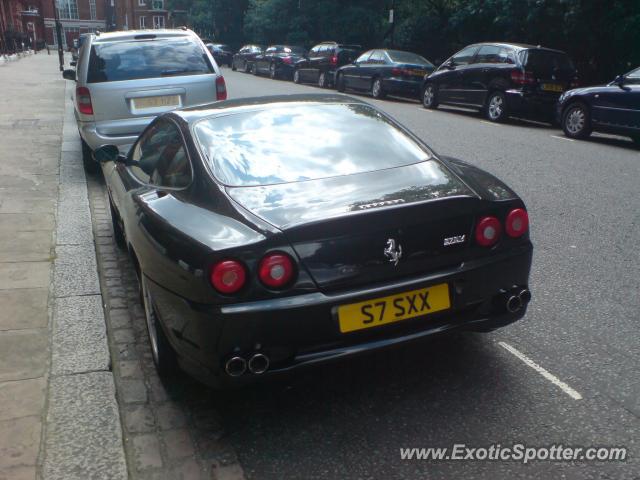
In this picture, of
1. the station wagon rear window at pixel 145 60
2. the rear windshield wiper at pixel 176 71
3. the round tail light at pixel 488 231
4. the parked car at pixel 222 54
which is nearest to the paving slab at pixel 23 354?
the round tail light at pixel 488 231

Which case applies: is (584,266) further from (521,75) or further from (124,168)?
(521,75)

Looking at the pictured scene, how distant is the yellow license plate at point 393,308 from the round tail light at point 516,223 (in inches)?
19.7

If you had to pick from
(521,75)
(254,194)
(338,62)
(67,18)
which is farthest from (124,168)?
(67,18)

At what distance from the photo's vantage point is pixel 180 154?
3750mm

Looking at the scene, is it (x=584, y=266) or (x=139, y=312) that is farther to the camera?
(x=584, y=266)

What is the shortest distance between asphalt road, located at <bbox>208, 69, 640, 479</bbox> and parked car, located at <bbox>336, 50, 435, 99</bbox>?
14.9 meters

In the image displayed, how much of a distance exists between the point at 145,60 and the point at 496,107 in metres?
8.80

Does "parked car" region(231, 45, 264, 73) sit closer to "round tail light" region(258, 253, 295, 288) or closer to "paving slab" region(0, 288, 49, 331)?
"paving slab" region(0, 288, 49, 331)

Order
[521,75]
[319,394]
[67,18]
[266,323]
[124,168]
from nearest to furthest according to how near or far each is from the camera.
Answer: [266,323], [319,394], [124,168], [521,75], [67,18]

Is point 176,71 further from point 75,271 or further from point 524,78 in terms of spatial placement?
point 524,78

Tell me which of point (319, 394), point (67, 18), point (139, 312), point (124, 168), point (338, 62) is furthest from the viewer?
point (67, 18)

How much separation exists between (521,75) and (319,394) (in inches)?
485

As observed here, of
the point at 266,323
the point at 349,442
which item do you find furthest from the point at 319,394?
the point at 266,323

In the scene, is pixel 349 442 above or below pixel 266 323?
below
